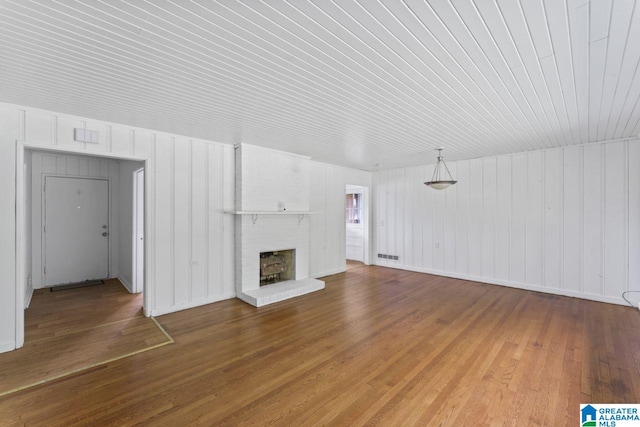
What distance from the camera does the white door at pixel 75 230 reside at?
5.32 metres

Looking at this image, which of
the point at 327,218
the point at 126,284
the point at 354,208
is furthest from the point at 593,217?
the point at 126,284

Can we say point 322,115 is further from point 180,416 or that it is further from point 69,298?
point 69,298

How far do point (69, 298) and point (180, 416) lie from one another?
13.4ft

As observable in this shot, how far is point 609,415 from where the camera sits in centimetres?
210

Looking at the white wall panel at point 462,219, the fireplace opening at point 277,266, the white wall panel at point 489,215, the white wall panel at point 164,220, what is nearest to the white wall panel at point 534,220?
the white wall panel at point 489,215

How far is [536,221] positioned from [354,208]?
4426mm

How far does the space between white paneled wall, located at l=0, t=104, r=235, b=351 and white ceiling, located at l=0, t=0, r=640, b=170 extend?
0.28m

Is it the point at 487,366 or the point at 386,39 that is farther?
the point at 487,366

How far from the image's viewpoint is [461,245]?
618cm

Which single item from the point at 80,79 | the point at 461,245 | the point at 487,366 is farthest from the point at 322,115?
the point at 461,245

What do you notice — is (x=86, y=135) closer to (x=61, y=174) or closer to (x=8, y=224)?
(x=8, y=224)

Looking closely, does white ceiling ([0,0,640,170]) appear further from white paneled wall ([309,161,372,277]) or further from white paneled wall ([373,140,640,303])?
white paneled wall ([309,161,372,277])

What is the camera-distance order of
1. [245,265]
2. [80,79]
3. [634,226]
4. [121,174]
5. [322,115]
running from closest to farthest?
[80,79], [322,115], [634,226], [245,265], [121,174]

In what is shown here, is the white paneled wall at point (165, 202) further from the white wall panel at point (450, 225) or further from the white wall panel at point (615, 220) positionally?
the white wall panel at point (615, 220)
